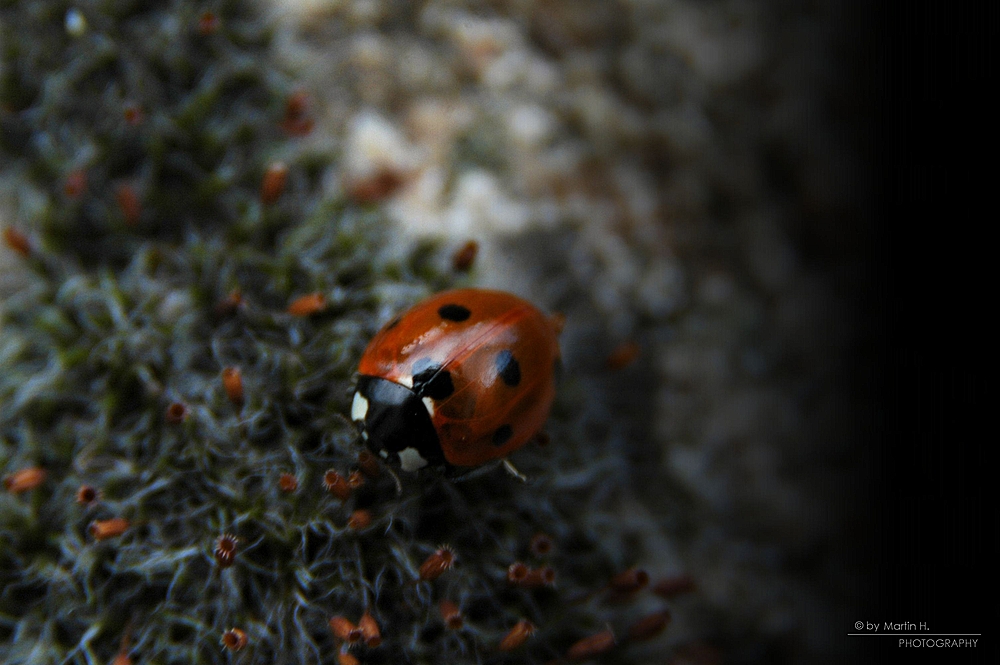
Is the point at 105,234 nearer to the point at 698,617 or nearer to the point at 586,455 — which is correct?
the point at 586,455

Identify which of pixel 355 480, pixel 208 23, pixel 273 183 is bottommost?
pixel 355 480

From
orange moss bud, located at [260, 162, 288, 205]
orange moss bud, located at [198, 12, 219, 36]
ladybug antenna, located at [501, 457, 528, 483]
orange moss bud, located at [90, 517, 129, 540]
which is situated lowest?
ladybug antenna, located at [501, 457, 528, 483]

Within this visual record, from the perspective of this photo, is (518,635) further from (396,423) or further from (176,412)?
(176,412)

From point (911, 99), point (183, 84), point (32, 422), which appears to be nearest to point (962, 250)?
point (911, 99)

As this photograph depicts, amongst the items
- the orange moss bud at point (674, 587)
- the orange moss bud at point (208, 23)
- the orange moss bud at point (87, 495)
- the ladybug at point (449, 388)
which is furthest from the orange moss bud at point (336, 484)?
the orange moss bud at point (208, 23)

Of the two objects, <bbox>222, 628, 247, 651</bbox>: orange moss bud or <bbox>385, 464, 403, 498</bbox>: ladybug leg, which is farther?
<bbox>385, 464, 403, 498</bbox>: ladybug leg

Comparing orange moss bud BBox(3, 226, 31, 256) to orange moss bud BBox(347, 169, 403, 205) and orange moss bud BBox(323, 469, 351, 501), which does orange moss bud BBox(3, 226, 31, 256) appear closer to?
orange moss bud BBox(347, 169, 403, 205)

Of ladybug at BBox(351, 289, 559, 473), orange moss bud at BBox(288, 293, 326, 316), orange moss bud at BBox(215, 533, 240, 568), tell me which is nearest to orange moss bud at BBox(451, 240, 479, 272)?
ladybug at BBox(351, 289, 559, 473)

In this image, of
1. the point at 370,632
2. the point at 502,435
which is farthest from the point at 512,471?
the point at 370,632
